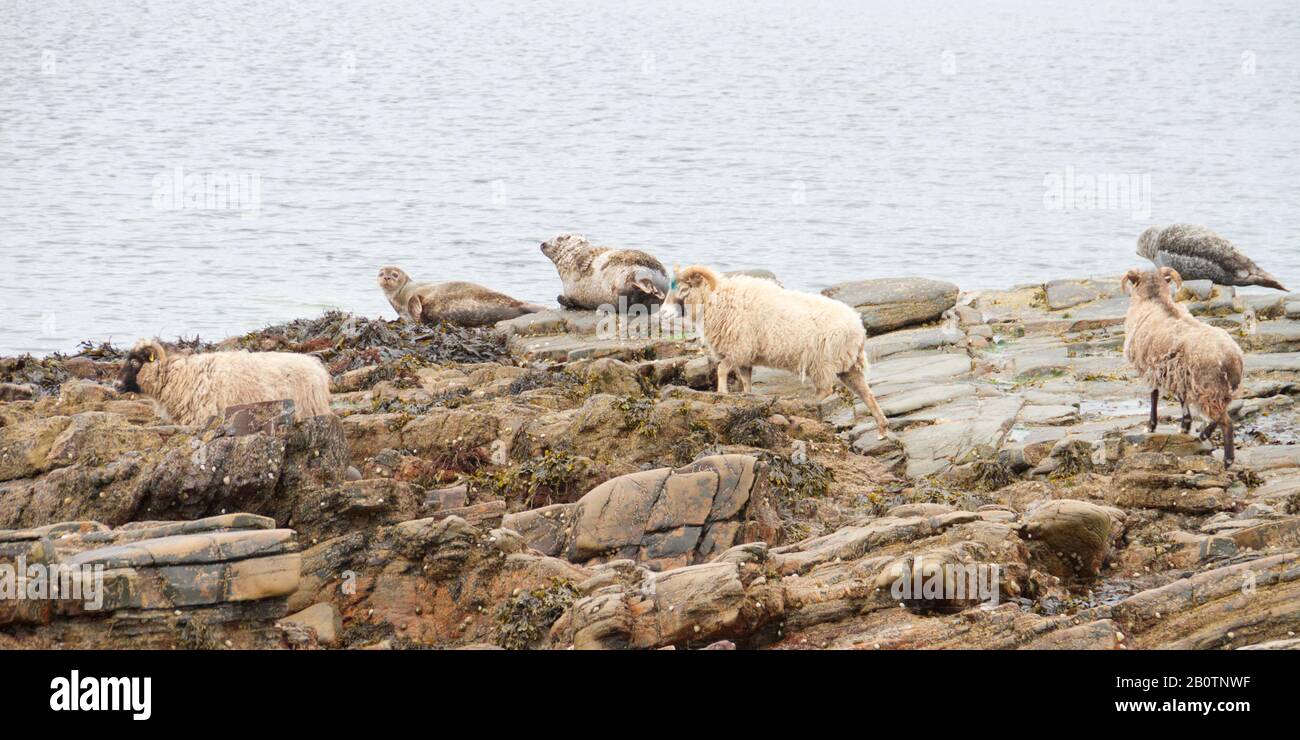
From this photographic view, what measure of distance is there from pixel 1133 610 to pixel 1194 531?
2.67 metres

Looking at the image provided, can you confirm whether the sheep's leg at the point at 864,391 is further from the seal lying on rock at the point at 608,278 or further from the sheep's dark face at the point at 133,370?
the sheep's dark face at the point at 133,370

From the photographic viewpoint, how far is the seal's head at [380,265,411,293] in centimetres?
2497

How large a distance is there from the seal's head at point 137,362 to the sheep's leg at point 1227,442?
1108cm

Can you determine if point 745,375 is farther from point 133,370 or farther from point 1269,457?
point 133,370

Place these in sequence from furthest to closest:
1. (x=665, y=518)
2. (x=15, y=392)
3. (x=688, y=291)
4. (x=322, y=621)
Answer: (x=15, y=392) < (x=688, y=291) < (x=665, y=518) < (x=322, y=621)

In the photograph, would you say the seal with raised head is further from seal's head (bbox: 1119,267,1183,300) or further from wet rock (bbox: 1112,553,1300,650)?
wet rock (bbox: 1112,553,1300,650)

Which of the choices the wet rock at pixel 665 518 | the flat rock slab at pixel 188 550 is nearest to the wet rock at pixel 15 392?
the wet rock at pixel 665 518

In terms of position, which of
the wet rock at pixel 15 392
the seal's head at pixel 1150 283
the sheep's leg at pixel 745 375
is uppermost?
the seal's head at pixel 1150 283

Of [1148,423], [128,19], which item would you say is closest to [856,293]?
[1148,423]

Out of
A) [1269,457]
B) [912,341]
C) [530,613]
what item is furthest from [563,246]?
[530,613]

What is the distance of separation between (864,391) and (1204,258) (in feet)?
25.8

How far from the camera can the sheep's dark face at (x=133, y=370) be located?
47.8 ft

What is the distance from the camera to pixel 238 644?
9.38 m

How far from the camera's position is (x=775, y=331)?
17312mm
